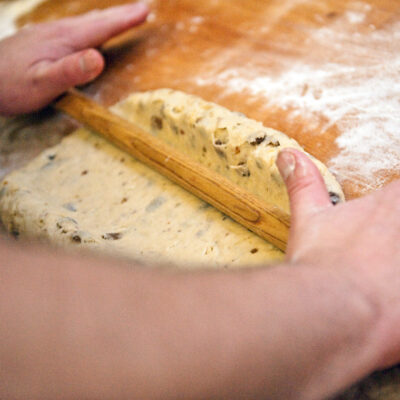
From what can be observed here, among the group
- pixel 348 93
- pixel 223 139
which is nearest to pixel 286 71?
pixel 348 93

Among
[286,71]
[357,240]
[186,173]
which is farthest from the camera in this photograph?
[286,71]

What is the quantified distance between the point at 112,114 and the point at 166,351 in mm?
853

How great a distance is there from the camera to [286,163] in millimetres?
745

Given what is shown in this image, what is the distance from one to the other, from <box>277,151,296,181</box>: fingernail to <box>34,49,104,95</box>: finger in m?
0.76

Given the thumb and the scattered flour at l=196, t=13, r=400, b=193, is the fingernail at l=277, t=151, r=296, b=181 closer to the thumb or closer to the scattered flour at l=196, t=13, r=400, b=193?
the scattered flour at l=196, t=13, r=400, b=193

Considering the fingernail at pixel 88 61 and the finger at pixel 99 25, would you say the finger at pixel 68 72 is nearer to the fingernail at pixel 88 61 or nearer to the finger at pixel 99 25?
the fingernail at pixel 88 61

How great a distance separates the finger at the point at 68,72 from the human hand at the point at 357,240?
2.59 ft

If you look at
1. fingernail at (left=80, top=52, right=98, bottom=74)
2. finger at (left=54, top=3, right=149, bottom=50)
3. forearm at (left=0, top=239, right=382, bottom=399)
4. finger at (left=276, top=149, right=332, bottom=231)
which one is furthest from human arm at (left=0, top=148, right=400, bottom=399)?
finger at (left=54, top=3, right=149, bottom=50)

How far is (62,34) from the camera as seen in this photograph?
1.42 m

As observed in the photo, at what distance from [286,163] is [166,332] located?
1.27ft

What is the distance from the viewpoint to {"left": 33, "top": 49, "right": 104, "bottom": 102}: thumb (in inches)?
50.5

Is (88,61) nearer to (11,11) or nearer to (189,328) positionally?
(11,11)

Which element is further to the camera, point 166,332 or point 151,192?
point 151,192

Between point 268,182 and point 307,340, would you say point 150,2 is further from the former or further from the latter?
point 307,340
